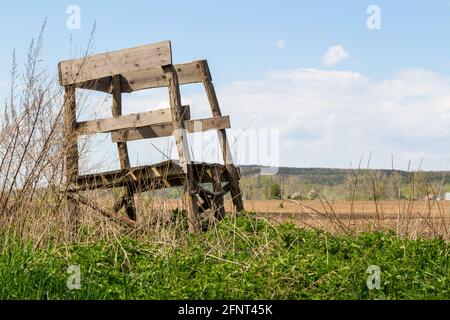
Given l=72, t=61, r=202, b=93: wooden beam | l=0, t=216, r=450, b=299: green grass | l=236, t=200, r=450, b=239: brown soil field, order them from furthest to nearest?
1. l=72, t=61, r=202, b=93: wooden beam
2. l=236, t=200, r=450, b=239: brown soil field
3. l=0, t=216, r=450, b=299: green grass

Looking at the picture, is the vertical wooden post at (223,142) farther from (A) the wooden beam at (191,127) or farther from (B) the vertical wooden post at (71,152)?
(B) the vertical wooden post at (71,152)

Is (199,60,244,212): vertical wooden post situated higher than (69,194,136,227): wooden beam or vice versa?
(199,60,244,212): vertical wooden post

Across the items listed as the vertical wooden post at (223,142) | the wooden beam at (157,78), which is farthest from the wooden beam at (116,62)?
the vertical wooden post at (223,142)

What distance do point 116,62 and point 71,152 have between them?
56.7 inches

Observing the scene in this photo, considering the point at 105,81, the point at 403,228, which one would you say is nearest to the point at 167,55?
the point at 105,81

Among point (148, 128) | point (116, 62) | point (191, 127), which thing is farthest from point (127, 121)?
point (191, 127)

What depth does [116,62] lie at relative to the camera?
945cm

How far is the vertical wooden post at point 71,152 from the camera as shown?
27.0 feet

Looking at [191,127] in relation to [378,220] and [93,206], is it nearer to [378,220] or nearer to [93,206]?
[93,206]

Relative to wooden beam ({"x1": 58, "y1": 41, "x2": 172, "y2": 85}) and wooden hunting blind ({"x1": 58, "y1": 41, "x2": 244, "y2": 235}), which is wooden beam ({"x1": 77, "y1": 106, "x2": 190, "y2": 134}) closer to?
wooden hunting blind ({"x1": 58, "y1": 41, "x2": 244, "y2": 235})

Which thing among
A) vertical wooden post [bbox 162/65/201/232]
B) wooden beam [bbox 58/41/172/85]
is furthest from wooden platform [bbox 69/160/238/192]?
wooden beam [bbox 58/41/172/85]

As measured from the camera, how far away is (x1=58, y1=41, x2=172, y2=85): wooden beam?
8.92m

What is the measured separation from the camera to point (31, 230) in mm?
7375
